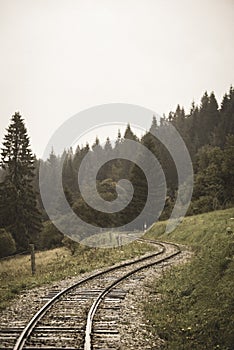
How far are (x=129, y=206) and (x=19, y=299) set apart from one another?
41133 mm

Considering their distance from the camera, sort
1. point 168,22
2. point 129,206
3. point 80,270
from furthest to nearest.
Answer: point 168,22
point 129,206
point 80,270

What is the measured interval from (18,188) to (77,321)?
28.3m

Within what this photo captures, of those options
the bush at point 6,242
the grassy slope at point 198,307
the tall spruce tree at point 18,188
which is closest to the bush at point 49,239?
the bush at point 6,242

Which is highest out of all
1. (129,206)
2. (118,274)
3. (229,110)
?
(229,110)

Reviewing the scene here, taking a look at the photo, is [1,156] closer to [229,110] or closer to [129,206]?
[129,206]

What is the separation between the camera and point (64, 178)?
9575 centimetres

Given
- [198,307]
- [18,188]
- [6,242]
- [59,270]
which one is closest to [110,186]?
[6,242]

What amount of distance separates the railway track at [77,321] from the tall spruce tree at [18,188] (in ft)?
71.4

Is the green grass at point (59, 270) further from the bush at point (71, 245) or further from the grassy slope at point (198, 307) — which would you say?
the grassy slope at point (198, 307)

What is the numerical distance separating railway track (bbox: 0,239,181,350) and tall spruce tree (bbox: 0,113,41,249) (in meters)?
21.8

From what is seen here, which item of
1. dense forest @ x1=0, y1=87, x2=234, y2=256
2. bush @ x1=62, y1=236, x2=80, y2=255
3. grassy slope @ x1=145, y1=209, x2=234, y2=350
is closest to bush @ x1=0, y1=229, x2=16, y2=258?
dense forest @ x1=0, y1=87, x2=234, y2=256

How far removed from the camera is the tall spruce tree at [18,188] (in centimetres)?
3512

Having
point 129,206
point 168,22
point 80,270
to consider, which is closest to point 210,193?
point 129,206

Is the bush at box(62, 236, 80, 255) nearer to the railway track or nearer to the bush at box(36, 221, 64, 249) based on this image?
the bush at box(36, 221, 64, 249)
